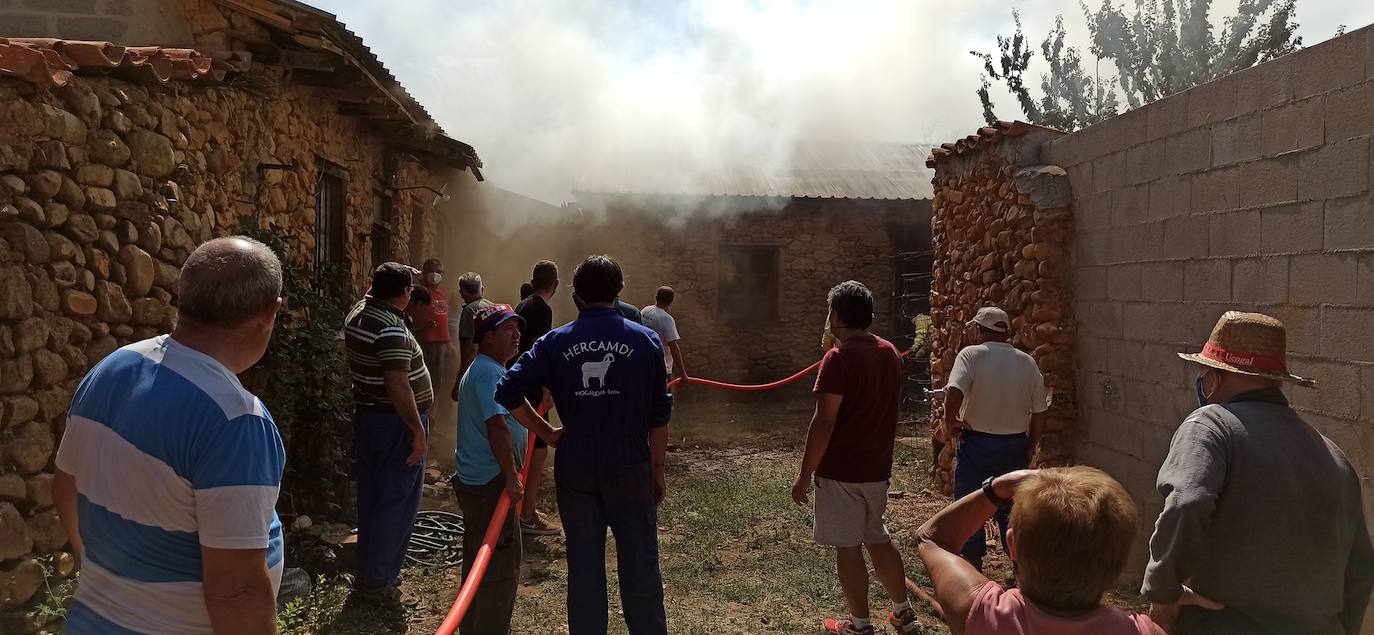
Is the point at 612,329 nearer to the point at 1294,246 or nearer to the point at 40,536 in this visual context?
the point at 40,536

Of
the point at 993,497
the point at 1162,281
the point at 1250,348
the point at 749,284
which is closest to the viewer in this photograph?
the point at 993,497

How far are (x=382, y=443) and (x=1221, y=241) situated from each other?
4508mm

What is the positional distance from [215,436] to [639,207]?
12.6 metres

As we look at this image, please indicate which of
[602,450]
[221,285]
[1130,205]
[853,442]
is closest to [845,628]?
[853,442]

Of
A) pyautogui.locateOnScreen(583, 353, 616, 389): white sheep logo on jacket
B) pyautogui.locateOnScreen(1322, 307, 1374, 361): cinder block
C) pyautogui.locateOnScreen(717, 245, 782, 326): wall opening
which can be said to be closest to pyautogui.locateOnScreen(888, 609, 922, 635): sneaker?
pyautogui.locateOnScreen(583, 353, 616, 389): white sheep logo on jacket

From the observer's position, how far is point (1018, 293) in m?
6.59

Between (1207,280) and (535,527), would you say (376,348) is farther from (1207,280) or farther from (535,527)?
(1207,280)

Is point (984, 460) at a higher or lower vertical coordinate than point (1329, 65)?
lower

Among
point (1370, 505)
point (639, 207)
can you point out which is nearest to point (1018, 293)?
point (1370, 505)

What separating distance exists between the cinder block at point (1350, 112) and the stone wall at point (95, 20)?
6.51 m

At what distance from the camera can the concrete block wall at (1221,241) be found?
12.4ft

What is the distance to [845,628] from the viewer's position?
4.56 metres

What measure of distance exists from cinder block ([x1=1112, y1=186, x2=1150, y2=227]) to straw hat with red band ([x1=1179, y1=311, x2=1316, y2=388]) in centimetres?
299

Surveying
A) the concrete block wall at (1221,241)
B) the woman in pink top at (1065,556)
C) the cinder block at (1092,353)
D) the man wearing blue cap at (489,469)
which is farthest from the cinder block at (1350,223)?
the man wearing blue cap at (489,469)
